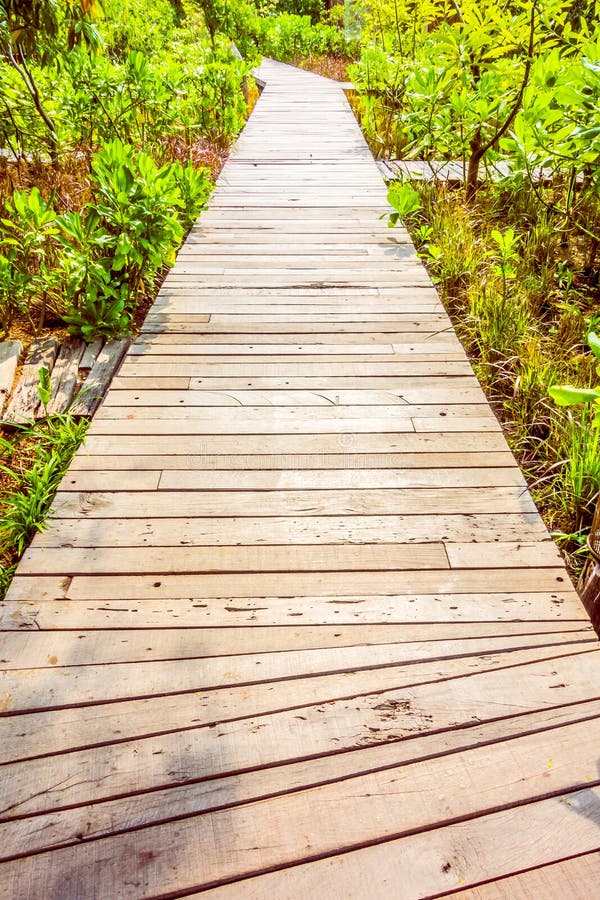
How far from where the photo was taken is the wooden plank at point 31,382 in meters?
2.38

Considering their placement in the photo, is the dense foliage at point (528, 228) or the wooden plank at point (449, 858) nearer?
the wooden plank at point (449, 858)

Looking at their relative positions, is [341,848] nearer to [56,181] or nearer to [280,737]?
[280,737]

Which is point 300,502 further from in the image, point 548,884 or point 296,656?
point 548,884

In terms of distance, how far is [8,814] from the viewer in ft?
3.78

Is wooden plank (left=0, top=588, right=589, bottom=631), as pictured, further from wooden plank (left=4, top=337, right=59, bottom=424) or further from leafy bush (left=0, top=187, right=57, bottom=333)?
leafy bush (left=0, top=187, right=57, bottom=333)

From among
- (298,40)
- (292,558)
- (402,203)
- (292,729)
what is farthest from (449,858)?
(298,40)

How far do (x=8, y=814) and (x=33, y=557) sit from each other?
2.57 feet

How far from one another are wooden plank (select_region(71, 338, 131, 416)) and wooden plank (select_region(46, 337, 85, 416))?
6 cm

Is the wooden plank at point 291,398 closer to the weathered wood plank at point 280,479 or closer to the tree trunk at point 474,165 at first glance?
the weathered wood plank at point 280,479

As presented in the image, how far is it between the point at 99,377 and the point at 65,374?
0.55 ft

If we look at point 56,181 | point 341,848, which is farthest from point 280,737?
point 56,181

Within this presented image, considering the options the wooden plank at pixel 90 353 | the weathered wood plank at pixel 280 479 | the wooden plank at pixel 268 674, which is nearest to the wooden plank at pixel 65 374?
the wooden plank at pixel 90 353

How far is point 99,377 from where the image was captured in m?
2.63

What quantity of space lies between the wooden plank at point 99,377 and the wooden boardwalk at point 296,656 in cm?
7
